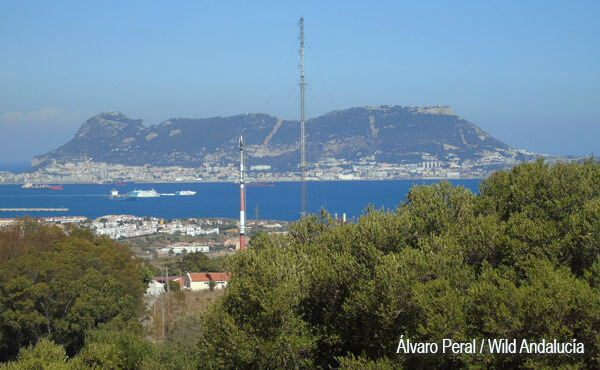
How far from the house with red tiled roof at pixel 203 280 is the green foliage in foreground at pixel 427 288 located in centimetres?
1626

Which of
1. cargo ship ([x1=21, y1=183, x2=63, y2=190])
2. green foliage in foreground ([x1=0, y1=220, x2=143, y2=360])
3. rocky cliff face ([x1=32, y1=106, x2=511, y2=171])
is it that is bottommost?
cargo ship ([x1=21, y1=183, x2=63, y2=190])

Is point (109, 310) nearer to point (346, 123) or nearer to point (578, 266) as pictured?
point (578, 266)

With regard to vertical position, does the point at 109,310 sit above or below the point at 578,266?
below

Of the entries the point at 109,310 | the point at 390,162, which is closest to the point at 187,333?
the point at 109,310

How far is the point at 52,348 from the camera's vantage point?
392 inches

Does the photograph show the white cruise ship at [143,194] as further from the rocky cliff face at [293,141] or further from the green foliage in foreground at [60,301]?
the green foliage in foreground at [60,301]

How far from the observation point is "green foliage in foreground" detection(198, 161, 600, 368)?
6.09 metres

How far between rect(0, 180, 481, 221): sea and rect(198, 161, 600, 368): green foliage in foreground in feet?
165

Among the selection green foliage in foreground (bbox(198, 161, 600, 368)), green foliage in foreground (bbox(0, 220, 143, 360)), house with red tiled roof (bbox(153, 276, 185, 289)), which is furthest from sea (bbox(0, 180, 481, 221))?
green foliage in foreground (bbox(198, 161, 600, 368))

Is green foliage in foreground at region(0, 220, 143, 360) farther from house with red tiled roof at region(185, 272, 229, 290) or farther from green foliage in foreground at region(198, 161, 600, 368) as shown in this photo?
green foliage in foreground at region(198, 161, 600, 368)

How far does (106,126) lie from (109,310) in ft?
554

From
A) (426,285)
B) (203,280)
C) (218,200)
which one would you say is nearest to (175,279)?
(203,280)

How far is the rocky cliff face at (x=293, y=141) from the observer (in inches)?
5251

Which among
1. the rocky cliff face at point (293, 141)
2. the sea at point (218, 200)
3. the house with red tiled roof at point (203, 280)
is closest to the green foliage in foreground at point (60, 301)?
the house with red tiled roof at point (203, 280)
